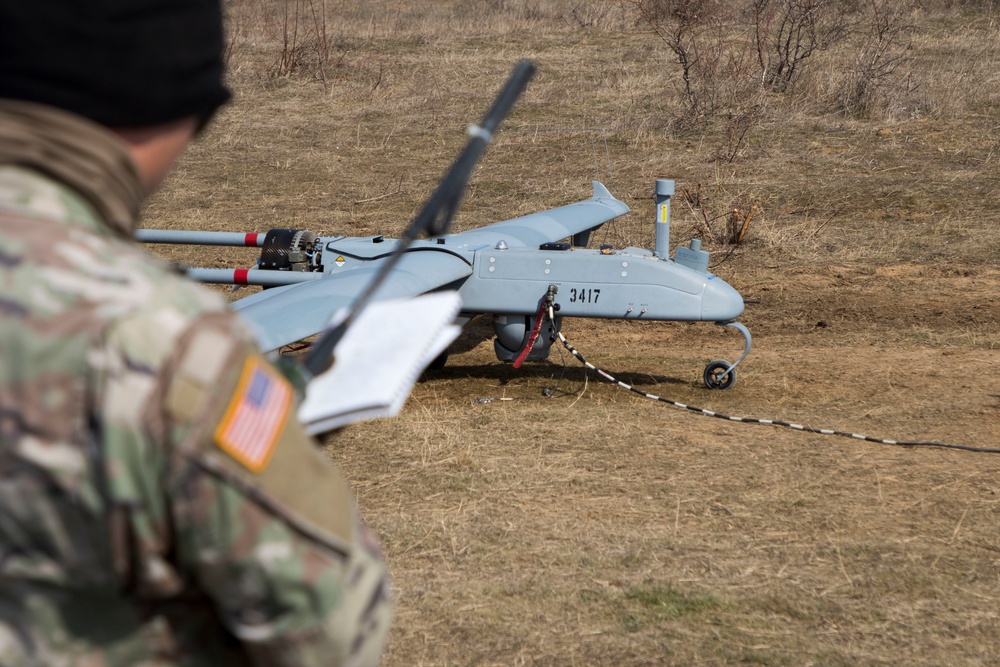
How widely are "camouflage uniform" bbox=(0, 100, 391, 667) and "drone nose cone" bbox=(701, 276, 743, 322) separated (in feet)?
→ 23.4

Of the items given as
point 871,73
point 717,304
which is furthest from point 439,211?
point 871,73

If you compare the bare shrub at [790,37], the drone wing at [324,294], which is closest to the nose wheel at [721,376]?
the drone wing at [324,294]

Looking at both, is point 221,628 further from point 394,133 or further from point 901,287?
point 394,133

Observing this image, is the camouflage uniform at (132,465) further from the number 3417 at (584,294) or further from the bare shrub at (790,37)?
the bare shrub at (790,37)

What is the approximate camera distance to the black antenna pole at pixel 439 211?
5.01ft

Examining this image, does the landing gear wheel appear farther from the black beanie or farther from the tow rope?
the black beanie

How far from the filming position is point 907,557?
5570 millimetres

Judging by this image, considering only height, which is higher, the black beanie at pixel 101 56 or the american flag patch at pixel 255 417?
the black beanie at pixel 101 56

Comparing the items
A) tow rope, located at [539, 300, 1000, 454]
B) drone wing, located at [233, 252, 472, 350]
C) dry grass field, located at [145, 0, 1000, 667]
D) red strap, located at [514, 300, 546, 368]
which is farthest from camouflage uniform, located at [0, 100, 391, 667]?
red strap, located at [514, 300, 546, 368]

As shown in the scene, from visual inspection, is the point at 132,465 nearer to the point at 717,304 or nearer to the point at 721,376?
the point at 717,304

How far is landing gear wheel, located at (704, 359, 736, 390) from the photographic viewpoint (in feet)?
27.6

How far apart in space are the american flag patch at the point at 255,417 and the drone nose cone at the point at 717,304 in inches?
284

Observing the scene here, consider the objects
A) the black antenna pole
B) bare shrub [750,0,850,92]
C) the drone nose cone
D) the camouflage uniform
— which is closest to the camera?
the camouflage uniform

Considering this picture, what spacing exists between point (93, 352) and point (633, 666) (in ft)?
13.3
